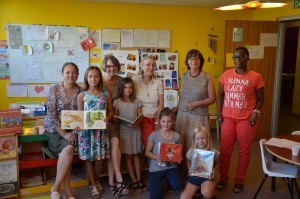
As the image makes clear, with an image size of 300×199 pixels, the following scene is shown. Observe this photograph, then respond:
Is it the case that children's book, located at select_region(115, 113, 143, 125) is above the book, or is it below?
above

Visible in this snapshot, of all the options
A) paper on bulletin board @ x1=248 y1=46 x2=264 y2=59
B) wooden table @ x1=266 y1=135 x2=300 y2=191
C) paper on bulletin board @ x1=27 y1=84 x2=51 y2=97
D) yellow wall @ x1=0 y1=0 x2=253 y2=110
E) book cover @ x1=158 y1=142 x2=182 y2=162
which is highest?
yellow wall @ x1=0 y1=0 x2=253 y2=110

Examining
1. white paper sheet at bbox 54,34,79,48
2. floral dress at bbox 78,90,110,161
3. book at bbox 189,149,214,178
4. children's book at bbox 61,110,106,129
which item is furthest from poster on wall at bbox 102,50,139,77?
book at bbox 189,149,214,178

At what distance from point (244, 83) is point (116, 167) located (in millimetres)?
1484

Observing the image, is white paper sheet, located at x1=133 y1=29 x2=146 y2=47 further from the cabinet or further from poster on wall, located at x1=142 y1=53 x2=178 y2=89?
the cabinet

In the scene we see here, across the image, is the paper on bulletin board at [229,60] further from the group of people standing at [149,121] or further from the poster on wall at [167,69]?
the group of people standing at [149,121]

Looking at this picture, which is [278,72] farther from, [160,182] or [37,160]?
[37,160]

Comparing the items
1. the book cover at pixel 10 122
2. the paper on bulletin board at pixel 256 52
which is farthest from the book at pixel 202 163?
the paper on bulletin board at pixel 256 52

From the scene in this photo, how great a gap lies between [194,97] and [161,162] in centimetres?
71

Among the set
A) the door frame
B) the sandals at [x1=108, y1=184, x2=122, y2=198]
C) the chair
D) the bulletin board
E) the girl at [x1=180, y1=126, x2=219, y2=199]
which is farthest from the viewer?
the door frame

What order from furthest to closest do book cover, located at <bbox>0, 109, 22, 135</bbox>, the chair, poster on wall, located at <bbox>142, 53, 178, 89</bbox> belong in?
poster on wall, located at <bbox>142, 53, 178, 89</bbox> < book cover, located at <bbox>0, 109, 22, 135</bbox> < the chair

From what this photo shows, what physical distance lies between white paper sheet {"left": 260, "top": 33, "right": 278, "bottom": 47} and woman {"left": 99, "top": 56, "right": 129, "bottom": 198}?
277 cm

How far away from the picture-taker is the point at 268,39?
453 cm

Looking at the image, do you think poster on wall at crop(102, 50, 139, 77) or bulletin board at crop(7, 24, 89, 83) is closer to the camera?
bulletin board at crop(7, 24, 89, 83)

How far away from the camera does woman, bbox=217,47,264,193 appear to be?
267cm
